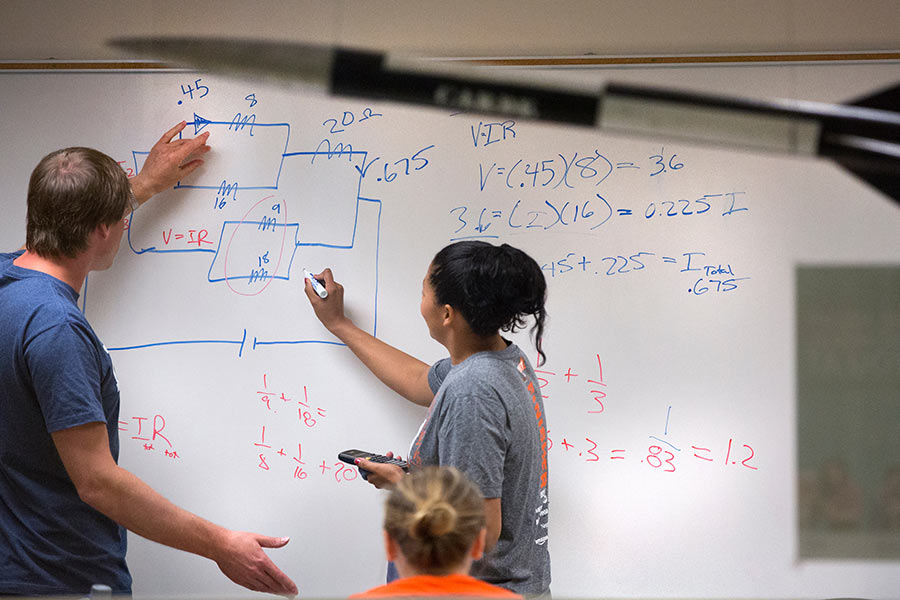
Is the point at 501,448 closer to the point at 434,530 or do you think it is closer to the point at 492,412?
the point at 492,412

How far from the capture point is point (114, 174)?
1.51 meters

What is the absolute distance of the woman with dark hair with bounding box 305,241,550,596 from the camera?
136cm

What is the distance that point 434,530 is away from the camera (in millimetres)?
1097

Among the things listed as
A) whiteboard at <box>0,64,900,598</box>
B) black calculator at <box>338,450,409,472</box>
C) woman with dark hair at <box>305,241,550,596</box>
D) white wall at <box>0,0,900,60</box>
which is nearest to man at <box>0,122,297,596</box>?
black calculator at <box>338,450,409,472</box>

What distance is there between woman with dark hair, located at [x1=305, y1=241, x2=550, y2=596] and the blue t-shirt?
1.70 feet

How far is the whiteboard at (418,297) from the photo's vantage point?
1902 millimetres

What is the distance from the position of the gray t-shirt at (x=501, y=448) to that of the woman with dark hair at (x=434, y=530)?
0.71 ft

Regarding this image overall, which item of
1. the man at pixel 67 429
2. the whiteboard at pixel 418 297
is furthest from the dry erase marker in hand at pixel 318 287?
the man at pixel 67 429

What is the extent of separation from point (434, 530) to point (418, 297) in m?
0.95

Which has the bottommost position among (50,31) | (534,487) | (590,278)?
(534,487)

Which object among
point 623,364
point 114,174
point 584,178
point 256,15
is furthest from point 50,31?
point 623,364

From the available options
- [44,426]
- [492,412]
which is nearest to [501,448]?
[492,412]

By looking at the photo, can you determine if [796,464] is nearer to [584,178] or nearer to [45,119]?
[584,178]

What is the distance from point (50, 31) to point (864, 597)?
8.03ft
